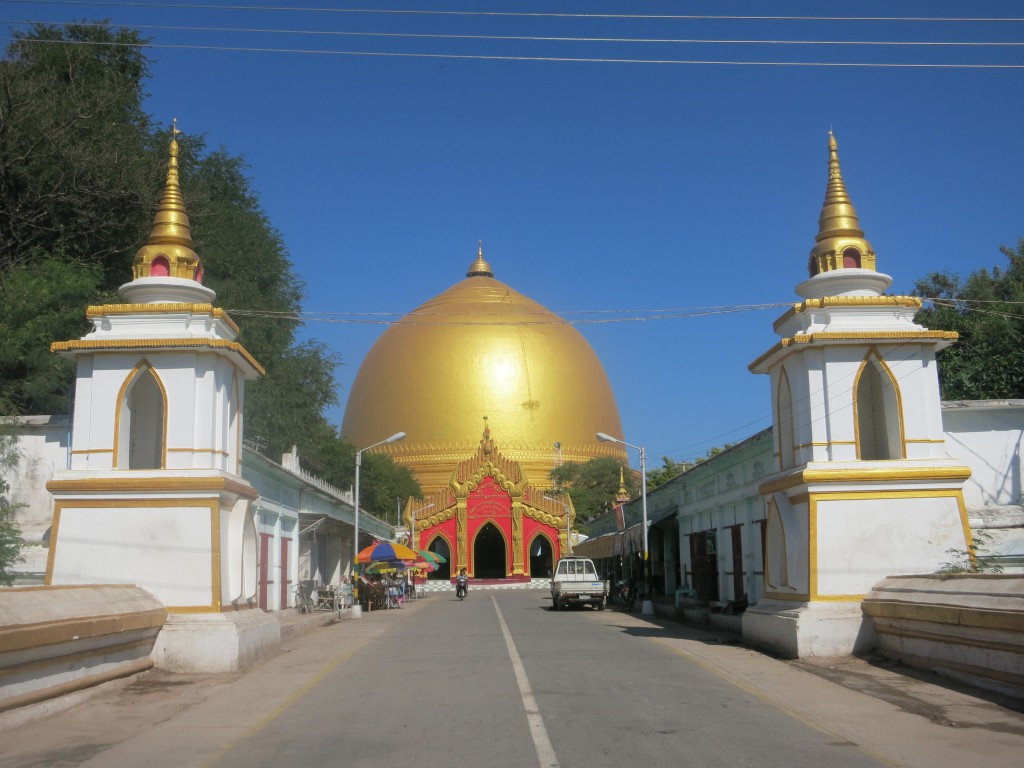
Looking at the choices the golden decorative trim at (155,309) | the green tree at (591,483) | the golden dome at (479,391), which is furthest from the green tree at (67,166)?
the golden dome at (479,391)

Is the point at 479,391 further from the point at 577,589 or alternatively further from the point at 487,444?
the point at 577,589

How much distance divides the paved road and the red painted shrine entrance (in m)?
45.2

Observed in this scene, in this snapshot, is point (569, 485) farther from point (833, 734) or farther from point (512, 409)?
point (833, 734)

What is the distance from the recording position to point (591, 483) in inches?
2515

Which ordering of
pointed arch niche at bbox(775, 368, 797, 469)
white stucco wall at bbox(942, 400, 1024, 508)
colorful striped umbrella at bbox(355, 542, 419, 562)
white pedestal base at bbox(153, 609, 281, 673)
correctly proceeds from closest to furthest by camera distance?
white pedestal base at bbox(153, 609, 281, 673)
pointed arch niche at bbox(775, 368, 797, 469)
white stucco wall at bbox(942, 400, 1024, 508)
colorful striped umbrella at bbox(355, 542, 419, 562)

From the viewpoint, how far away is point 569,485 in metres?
66.8

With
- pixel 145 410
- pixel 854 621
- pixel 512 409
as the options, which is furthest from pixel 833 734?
pixel 512 409

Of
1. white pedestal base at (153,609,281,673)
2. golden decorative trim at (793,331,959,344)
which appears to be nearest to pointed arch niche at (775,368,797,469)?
golden decorative trim at (793,331,959,344)

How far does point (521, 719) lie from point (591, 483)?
180 feet

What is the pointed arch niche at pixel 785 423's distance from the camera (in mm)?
16484

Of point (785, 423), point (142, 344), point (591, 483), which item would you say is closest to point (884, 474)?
point (785, 423)

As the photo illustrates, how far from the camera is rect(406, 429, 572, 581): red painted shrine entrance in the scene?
198 feet

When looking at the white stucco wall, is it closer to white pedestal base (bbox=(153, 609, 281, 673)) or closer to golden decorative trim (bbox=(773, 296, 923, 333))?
golden decorative trim (bbox=(773, 296, 923, 333))

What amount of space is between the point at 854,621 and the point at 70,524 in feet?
35.7
